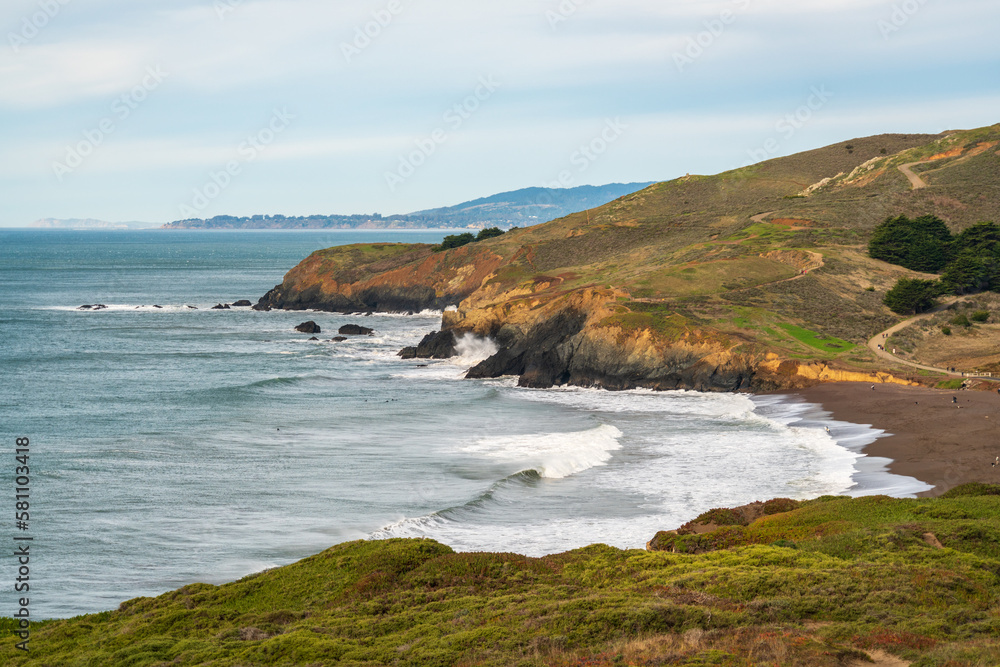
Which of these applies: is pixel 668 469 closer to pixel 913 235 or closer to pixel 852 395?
pixel 852 395

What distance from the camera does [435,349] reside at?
2830 inches

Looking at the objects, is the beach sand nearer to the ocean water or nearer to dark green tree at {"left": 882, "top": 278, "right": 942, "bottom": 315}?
the ocean water

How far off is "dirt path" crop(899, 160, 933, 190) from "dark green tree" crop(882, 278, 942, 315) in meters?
38.4

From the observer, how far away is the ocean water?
27062mm

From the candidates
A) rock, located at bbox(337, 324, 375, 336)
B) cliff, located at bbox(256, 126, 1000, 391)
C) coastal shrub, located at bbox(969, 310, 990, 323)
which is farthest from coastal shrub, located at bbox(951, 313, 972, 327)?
rock, located at bbox(337, 324, 375, 336)

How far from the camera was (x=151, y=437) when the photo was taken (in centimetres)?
4181

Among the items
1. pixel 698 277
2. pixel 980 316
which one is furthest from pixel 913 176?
pixel 980 316

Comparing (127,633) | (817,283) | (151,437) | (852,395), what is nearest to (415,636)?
(127,633)

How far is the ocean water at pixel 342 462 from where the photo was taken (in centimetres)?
2706

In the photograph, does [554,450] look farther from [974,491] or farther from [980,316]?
[980,316]

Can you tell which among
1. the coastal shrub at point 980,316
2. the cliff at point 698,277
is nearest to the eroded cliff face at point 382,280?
the cliff at point 698,277

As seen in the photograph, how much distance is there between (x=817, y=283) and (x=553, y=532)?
51378 millimetres

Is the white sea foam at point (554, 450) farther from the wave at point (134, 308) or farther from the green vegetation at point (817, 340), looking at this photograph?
the wave at point (134, 308)

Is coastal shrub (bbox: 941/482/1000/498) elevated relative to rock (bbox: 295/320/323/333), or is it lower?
lower
